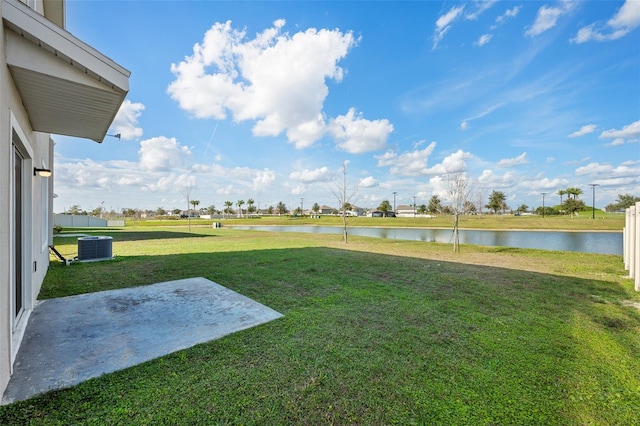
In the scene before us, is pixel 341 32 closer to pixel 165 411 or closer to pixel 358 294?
pixel 358 294

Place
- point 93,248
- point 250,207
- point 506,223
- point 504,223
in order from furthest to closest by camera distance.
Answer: point 250,207 < point 504,223 < point 506,223 < point 93,248

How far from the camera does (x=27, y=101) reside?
3.03 m

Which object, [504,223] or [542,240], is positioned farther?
[504,223]

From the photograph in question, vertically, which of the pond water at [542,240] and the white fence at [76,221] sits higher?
the white fence at [76,221]

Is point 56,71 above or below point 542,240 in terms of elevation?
above

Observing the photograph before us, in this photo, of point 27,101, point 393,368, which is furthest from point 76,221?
point 393,368

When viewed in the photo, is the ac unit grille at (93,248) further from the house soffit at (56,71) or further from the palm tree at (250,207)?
the palm tree at (250,207)

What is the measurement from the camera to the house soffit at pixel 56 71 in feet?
7.13

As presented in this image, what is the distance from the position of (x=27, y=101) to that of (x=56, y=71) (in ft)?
3.75

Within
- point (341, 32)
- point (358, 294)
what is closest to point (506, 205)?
point (341, 32)

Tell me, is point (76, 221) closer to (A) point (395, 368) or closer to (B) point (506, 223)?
(A) point (395, 368)

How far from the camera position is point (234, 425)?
5.45 feet

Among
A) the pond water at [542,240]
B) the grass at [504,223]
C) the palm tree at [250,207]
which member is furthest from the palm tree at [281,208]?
the pond water at [542,240]

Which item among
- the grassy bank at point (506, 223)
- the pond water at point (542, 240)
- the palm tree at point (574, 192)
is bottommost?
the pond water at point (542, 240)
